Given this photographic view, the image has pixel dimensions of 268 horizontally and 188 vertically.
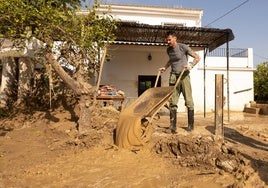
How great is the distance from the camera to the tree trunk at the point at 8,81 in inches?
374

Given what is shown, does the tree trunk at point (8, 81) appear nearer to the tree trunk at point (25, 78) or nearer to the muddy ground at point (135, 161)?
the tree trunk at point (25, 78)

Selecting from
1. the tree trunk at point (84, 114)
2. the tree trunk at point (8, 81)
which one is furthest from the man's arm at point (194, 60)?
the tree trunk at point (8, 81)

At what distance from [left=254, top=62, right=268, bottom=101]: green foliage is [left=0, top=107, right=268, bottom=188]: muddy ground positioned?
11980 millimetres

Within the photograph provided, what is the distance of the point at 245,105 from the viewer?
51.0 ft

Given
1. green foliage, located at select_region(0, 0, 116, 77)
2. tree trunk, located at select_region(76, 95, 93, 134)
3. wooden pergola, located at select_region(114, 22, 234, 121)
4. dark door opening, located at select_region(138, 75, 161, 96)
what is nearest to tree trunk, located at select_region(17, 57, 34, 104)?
green foliage, located at select_region(0, 0, 116, 77)

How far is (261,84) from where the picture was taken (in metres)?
18.0

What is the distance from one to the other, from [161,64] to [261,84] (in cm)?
718

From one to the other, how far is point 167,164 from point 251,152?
1412 mm

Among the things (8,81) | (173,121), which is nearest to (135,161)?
(173,121)

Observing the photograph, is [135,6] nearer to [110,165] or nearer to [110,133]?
[110,133]

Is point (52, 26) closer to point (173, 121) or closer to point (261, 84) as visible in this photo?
point (173, 121)

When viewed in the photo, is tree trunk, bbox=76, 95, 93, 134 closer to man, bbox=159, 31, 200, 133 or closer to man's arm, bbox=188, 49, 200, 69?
man, bbox=159, 31, 200, 133

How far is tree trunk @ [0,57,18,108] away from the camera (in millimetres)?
9500

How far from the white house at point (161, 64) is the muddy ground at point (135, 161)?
676cm
